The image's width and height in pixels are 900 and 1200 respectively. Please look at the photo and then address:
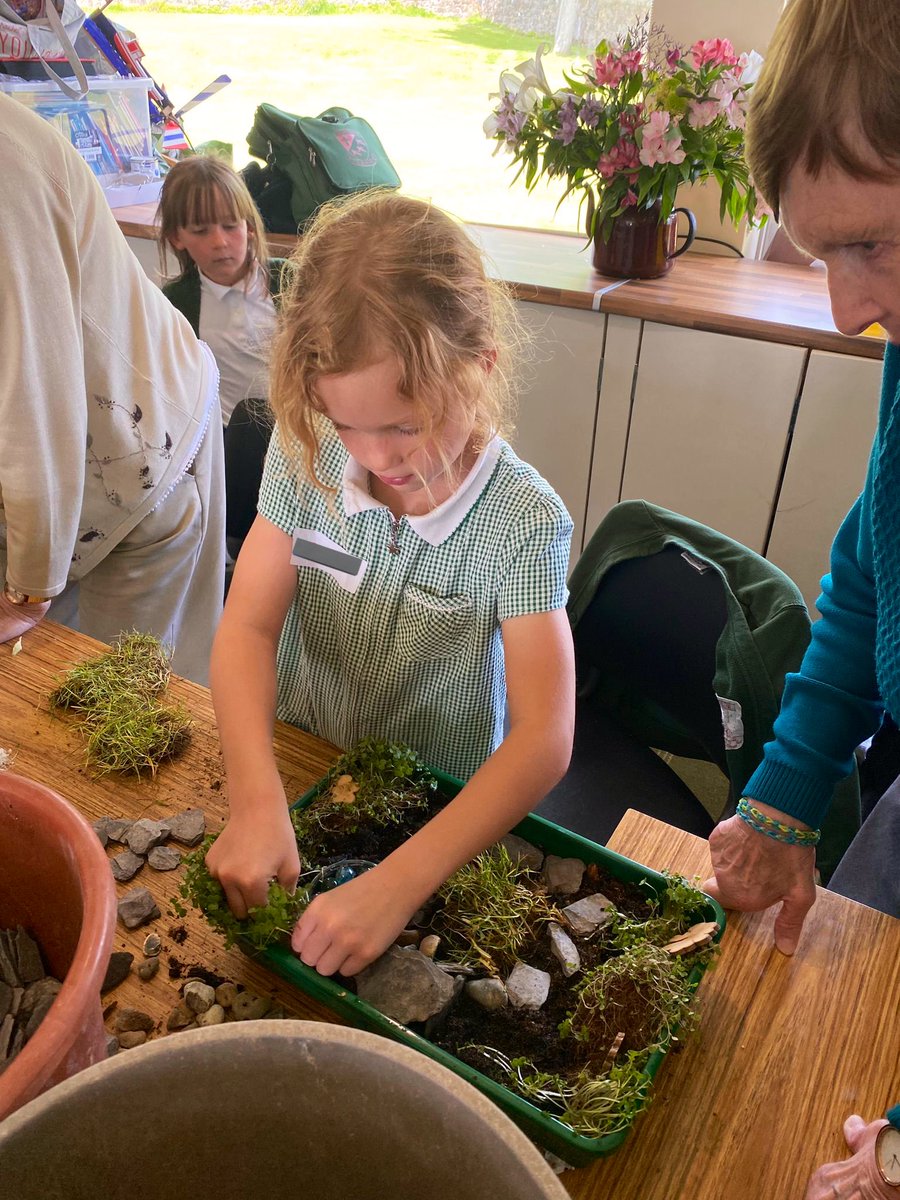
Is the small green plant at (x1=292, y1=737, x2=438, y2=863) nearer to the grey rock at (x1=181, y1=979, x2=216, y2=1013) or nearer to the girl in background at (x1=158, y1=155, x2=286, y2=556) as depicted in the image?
the grey rock at (x1=181, y1=979, x2=216, y2=1013)

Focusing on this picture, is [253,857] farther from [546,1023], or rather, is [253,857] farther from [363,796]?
[546,1023]

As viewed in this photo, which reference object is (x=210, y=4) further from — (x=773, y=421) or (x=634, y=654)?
(x=634, y=654)

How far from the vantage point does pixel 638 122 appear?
7.77 feet

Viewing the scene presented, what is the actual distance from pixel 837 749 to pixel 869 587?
0.17 meters

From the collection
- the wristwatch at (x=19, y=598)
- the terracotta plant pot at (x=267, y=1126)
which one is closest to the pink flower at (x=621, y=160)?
the wristwatch at (x=19, y=598)

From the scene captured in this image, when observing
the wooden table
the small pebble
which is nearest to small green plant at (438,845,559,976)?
the wooden table

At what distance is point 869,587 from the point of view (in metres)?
→ 0.94

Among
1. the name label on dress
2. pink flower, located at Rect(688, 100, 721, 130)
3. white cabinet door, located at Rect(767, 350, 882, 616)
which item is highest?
pink flower, located at Rect(688, 100, 721, 130)

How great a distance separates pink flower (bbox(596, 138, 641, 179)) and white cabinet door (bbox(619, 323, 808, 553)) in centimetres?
41

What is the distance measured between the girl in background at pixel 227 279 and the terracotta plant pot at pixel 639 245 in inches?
37.9

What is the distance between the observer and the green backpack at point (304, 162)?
9.80 ft

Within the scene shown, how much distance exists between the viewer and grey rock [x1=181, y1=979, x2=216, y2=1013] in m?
0.73

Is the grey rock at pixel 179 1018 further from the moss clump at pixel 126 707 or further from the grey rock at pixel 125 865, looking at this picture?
the moss clump at pixel 126 707

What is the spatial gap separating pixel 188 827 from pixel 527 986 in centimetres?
37
